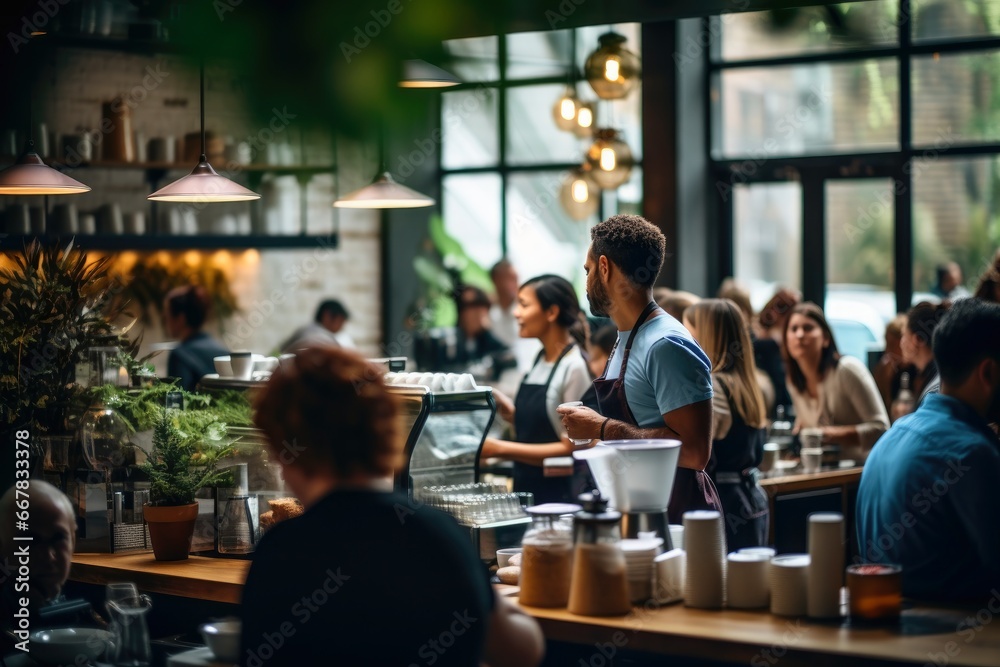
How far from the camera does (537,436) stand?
15.4 feet

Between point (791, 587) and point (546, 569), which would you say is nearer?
point (791, 587)

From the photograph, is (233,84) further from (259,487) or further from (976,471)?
(976,471)

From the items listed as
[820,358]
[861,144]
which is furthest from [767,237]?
[820,358]

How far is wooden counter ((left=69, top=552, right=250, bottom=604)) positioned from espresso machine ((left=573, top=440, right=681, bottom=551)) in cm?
101

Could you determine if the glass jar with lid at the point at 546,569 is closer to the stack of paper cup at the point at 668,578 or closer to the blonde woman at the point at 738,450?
the stack of paper cup at the point at 668,578

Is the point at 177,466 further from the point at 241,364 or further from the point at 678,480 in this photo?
the point at 678,480

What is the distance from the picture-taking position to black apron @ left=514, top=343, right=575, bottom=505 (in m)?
4.59

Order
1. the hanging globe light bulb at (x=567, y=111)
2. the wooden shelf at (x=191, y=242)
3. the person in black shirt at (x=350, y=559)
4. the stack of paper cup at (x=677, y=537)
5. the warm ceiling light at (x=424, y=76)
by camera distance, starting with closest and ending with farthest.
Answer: the person in black shirt at (x=350, y=559), the stack of paper cup at (x=677, y=537), the warm ceiling light at (x=424, y=76), the wooden shelf at (x=191, y=242), the hanging globe light bulb at (x=567, y=111)

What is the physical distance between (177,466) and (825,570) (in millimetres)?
1905

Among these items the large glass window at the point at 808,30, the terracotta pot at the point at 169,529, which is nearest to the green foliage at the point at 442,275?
the large glass window at the point at 808,30

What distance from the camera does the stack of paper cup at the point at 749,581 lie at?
2689mm

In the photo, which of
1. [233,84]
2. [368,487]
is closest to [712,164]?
[233,84]

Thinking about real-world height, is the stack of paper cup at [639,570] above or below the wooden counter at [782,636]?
above

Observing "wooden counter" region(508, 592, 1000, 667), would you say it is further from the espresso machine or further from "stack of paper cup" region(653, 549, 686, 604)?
the espresso machine
